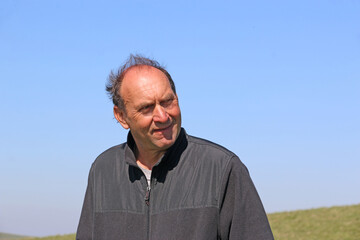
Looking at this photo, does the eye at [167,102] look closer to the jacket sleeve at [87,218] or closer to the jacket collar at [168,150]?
the jacket collar at [168,150]

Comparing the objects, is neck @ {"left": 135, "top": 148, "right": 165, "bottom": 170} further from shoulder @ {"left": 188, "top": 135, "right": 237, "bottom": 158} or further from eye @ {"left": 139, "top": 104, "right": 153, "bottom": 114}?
A: eye @ {"left": 139, "top": 104, "right": 153, "bottom": 114}

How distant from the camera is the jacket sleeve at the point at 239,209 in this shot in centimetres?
469

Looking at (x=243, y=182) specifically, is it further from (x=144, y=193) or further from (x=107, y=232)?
(x=107, y=232)

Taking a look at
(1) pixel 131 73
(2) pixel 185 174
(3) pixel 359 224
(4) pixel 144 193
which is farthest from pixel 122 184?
(3) pixel 359 224

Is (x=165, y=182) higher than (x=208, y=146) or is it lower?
lower

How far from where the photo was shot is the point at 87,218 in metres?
5.42

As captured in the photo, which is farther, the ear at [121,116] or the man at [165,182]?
the ear at [121,116]

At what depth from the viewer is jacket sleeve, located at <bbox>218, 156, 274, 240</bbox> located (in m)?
4.69

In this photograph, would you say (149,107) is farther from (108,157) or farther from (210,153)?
(108,157)

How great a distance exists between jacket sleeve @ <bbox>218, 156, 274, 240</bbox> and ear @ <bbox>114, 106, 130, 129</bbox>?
112 centimetres

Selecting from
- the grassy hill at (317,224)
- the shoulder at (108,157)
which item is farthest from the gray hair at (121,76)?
the grassy hill at (317,224)

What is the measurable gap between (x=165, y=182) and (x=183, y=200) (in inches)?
10.3

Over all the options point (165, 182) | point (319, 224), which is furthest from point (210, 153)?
point (319, 224)

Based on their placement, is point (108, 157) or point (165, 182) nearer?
point (165, 182)
